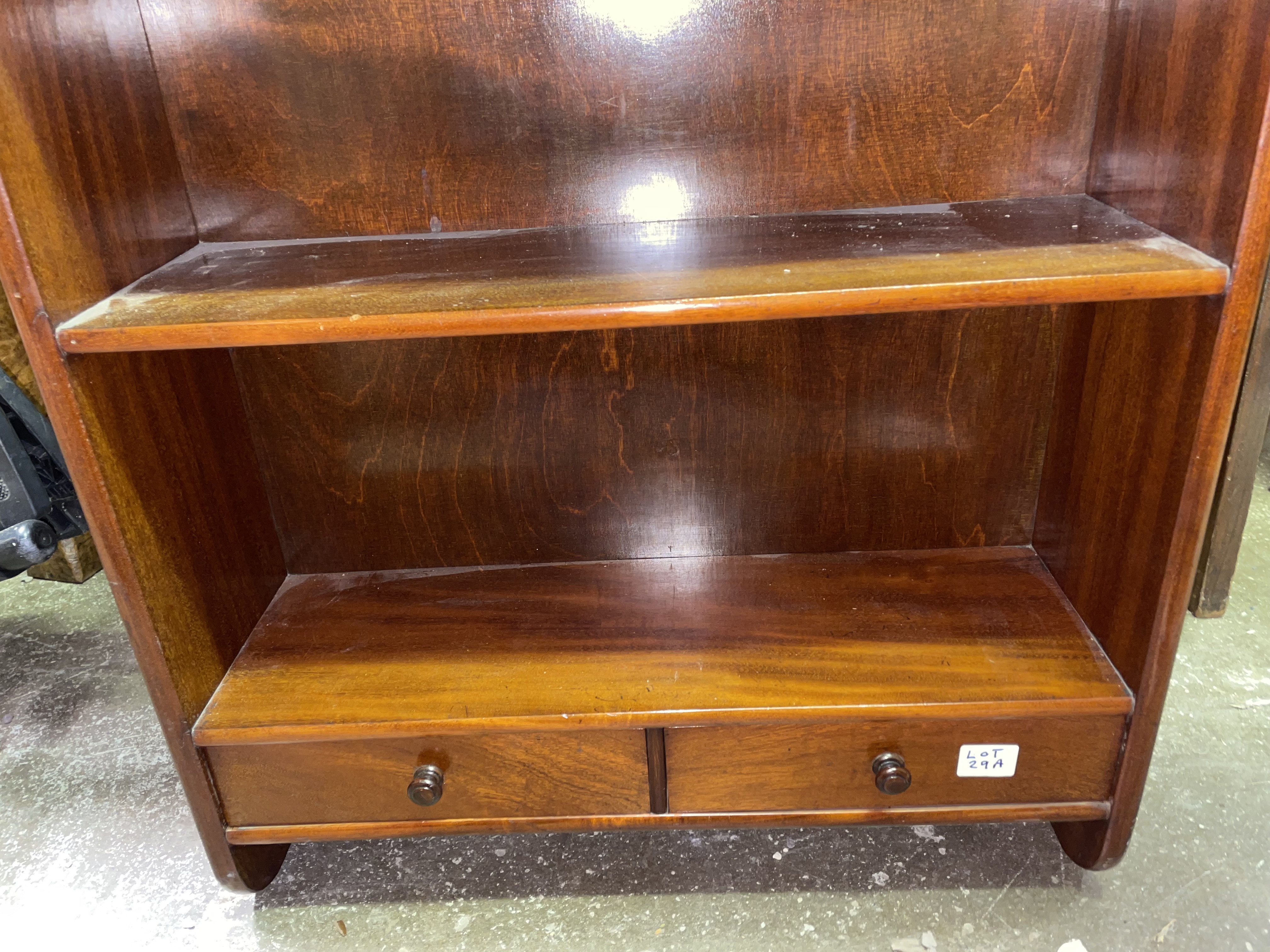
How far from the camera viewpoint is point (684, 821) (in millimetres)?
1208

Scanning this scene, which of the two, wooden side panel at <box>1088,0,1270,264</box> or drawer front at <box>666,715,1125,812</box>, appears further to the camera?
drawer front at <box>666,715,1125,812</box>

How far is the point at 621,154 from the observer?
1.14 meters

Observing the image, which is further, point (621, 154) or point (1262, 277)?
point (621, 154)

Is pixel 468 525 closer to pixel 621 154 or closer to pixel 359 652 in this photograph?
pixel 359 652

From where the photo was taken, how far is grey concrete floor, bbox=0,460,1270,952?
1.23 metres

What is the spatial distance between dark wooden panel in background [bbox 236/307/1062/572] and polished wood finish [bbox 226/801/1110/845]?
0.39 meters

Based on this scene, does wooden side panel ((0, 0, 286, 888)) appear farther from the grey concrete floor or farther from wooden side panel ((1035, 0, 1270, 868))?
wooden side panel ((1035, 0, 1270, 868))

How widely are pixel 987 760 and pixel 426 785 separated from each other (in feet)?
2.35

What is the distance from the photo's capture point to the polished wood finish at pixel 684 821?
1.19 metres

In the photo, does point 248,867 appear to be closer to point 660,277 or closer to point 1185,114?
point 660,277

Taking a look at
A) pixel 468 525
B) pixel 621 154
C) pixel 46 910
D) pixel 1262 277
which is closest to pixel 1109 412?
pixel 1262 277

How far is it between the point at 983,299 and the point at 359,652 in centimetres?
91

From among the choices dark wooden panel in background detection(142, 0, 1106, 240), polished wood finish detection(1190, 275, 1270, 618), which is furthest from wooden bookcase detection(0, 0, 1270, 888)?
polished wood finish detection(1190, 275, 1270, 618)

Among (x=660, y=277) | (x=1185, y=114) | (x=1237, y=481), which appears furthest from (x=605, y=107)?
(x=1237, y=481)
